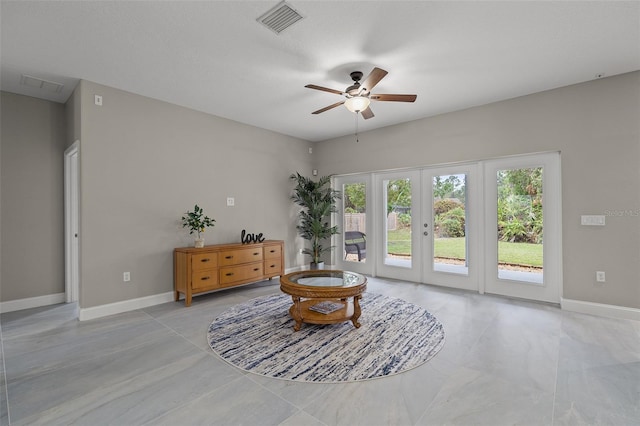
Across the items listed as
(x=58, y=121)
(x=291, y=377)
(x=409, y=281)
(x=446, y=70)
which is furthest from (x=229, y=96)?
(x=409, y=281)

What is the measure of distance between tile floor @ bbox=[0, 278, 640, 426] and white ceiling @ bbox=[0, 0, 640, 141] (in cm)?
279

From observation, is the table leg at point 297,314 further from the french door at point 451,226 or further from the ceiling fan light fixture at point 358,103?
the french door at point 451,226

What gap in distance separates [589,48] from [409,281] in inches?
149

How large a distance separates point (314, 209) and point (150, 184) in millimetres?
2901

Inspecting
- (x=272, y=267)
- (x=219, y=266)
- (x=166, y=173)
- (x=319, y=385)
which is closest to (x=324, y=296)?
(x=319, y=385)

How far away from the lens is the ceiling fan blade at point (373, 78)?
2695mm

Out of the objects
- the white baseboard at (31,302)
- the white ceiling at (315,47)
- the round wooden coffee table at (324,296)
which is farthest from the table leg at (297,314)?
the white baseboard at (31,302)

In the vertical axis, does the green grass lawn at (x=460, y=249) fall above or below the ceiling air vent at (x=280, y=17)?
below

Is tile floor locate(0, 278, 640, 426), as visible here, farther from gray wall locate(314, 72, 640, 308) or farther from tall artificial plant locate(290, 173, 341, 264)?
tall artificial plant locate(290, 173, 341, 264)

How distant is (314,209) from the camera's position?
19.3 ft

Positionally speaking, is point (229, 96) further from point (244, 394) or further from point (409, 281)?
point (409, 281)

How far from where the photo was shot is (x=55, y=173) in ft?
13.3

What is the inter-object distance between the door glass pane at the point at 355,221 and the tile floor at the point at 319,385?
107 inches

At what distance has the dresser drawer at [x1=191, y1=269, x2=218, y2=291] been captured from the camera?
3998 mm
